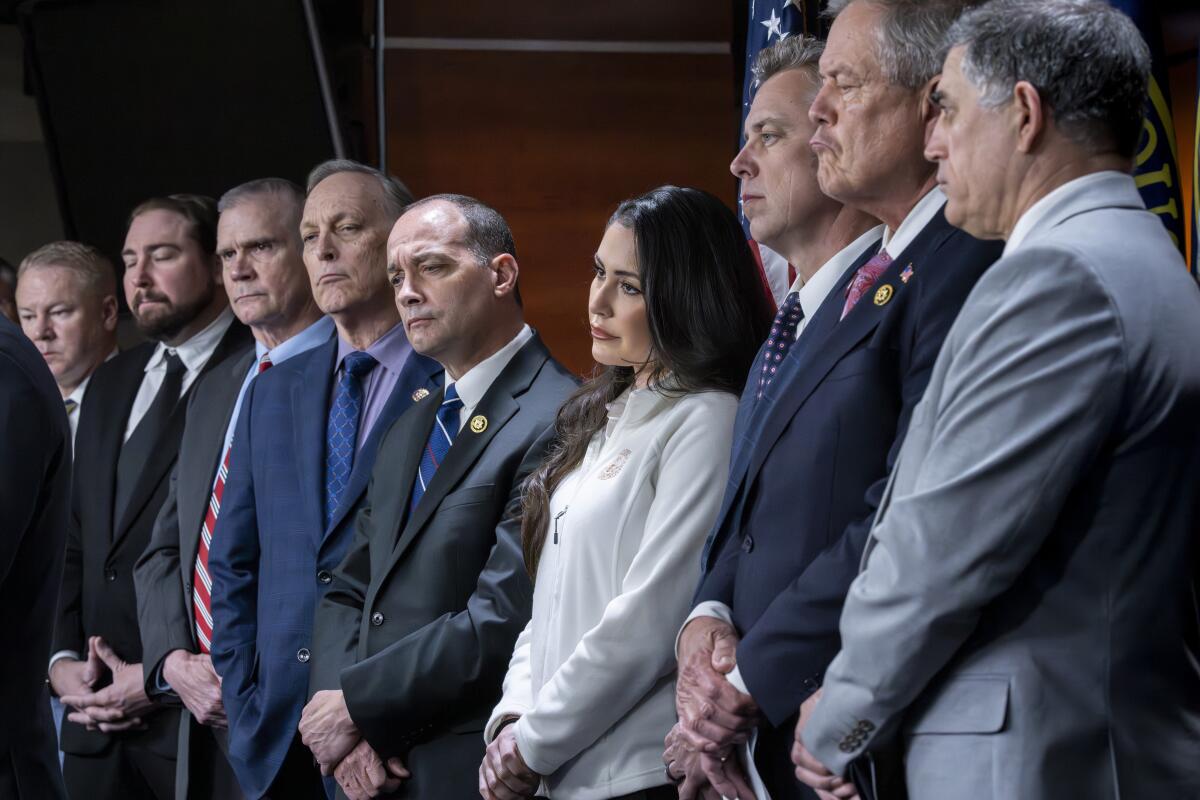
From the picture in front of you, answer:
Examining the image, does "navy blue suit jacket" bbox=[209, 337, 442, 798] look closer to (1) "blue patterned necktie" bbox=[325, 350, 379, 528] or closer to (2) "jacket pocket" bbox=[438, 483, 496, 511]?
(1) "blue patterned necktie" bbox=[325, 350, 379, 528]

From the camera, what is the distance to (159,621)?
354cm

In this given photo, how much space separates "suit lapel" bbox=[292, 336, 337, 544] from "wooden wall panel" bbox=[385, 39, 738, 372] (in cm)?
162

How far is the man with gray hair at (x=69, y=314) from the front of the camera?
4.84 meters

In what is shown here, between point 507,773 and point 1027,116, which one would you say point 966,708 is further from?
point 507,773

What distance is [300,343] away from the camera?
12.4 ft

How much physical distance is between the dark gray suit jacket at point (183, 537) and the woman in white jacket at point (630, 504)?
1289 millimetres

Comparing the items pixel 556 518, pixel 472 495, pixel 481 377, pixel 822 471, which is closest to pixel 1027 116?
pixel 822 471

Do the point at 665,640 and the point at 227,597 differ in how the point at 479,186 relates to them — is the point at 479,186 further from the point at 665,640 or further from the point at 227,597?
the point at 665,640

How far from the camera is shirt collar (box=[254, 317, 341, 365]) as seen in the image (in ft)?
12.2

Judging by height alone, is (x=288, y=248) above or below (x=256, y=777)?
above

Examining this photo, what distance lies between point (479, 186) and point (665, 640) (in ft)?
10.2

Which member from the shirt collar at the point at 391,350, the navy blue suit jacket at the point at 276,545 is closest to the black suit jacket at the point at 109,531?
the navy blue suit jacket at the point at 276,545

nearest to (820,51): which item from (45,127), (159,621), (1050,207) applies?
(1050,207)

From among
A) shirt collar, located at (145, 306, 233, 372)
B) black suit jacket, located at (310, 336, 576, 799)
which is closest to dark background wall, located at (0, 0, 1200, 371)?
shirt collar, located at (145, 306, 233, 372)
